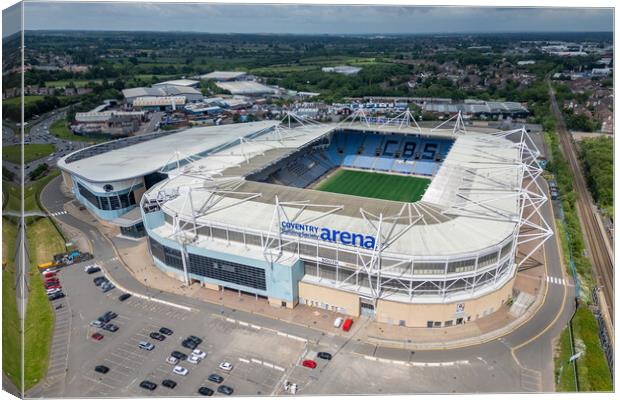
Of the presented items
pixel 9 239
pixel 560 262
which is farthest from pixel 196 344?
pixel 560 262

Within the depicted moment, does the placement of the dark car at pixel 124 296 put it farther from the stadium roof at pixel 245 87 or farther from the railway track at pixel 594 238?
the stadium roof at pixel 245 87

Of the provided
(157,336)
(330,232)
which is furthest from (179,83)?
(157,336)

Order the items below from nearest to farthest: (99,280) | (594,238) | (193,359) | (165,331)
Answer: (193,359), (165,331), (99,280), (594,238)

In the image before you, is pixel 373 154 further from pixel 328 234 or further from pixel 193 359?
pixel 193 359

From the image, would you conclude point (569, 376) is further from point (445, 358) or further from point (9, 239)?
point (9, 239)

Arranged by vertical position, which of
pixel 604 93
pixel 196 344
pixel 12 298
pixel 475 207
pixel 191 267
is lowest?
pixel 196 344

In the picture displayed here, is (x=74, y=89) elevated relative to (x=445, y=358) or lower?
elevated

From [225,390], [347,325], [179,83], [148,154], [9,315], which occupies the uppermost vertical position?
[179,83]
